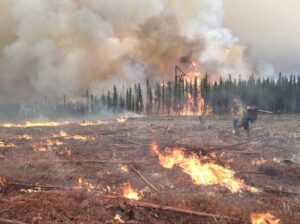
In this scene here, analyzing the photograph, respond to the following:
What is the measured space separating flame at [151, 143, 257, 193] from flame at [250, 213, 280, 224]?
180 centimetres

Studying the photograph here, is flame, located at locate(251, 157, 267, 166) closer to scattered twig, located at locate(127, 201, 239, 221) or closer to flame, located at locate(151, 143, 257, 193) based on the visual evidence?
flame, located at locate(151, 143, 257, 193)

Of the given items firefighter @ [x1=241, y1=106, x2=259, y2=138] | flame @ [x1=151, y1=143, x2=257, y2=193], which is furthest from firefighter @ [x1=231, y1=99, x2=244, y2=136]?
flame @ [x1=151, y1=143, x2=257, y2=193]

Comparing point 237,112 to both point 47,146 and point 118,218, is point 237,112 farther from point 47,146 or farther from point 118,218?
point 118,218

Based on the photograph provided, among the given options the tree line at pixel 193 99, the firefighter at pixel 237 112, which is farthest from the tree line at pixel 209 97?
the firefighter at pixel 237 112

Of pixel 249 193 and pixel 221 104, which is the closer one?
pixel 249 193

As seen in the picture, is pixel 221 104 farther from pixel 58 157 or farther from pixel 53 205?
pixel 53 205

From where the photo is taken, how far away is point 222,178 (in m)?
12.5

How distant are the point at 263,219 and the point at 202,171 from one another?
14.4 ft

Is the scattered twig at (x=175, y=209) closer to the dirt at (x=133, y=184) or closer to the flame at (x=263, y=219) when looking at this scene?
the dirt at (x=133, y=184)

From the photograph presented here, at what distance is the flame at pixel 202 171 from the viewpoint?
11859 mm

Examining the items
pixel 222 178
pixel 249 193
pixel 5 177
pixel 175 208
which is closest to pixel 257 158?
pixel 222 178

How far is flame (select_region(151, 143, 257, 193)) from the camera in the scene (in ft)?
38.9

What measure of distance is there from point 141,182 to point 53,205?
135 inches

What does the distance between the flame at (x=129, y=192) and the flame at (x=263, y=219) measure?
137 inches
